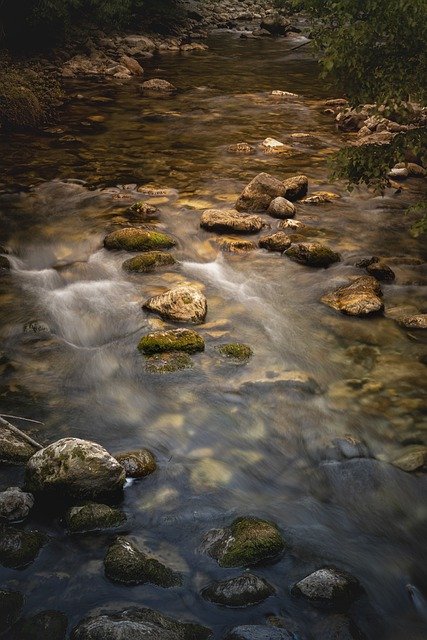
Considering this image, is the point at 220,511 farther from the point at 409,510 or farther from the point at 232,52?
the point at 232,52

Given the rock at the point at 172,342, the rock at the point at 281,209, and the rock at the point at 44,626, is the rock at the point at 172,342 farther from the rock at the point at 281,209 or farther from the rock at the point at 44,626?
the rock at the point at 281,209

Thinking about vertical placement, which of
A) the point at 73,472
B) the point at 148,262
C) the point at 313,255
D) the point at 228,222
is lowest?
the point at 148,262

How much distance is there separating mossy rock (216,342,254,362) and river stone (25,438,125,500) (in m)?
2.38

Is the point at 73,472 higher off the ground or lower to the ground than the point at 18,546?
higher

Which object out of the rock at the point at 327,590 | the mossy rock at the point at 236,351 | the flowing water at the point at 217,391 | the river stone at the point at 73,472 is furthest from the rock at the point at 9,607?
the mossy rock at the point at 236,351

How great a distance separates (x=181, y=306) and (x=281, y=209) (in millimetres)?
3786

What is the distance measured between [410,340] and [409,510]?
8.59 ft

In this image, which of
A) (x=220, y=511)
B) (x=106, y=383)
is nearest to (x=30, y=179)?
(x=106, y=383)

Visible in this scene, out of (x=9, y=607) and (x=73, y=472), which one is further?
(x=73, y=472)

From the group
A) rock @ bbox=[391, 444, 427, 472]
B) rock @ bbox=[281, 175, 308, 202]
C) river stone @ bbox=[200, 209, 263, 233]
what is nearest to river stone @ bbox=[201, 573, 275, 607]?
rock @ bbox=[391, 444, 427, 472]

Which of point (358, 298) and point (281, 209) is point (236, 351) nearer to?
point (358, 298)

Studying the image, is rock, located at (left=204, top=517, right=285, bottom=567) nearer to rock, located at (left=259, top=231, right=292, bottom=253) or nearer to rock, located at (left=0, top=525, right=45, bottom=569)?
rock, located at (left=0, top=525, right=45, bottom=569)

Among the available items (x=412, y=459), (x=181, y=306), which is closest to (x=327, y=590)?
(x=412, y=459)

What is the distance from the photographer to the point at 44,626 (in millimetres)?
3598
